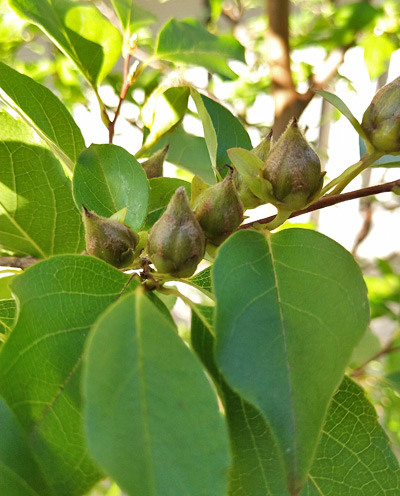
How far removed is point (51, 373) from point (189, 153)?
15.0 inches

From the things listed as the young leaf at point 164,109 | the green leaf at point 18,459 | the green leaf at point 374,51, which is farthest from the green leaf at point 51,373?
the green leaf at point 374,51

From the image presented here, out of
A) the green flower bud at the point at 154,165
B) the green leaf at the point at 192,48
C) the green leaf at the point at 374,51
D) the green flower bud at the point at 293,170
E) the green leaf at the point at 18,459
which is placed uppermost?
the green leaf at the point at 374,51

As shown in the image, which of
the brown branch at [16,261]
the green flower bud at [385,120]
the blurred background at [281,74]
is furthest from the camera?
the blurred background at [281,74]

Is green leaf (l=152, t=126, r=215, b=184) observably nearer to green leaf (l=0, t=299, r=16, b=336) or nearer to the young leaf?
the young leaf

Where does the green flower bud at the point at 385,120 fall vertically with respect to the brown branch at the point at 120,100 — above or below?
below

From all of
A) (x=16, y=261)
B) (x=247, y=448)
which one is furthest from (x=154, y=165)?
(x=247, y=448)

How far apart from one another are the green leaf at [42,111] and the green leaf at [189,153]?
0.17 meters

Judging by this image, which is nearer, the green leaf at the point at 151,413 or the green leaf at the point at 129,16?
the green leaf at the point at 151,413

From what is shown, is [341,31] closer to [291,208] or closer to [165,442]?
[291,208]

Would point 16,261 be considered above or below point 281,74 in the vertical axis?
below

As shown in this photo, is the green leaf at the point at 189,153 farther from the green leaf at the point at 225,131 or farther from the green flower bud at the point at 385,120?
the green flower bud at the point at 385,120

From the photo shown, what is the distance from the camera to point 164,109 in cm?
45

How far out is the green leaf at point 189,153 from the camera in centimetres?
60

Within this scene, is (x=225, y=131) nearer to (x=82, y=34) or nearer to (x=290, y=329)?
(x=82, y=34)
